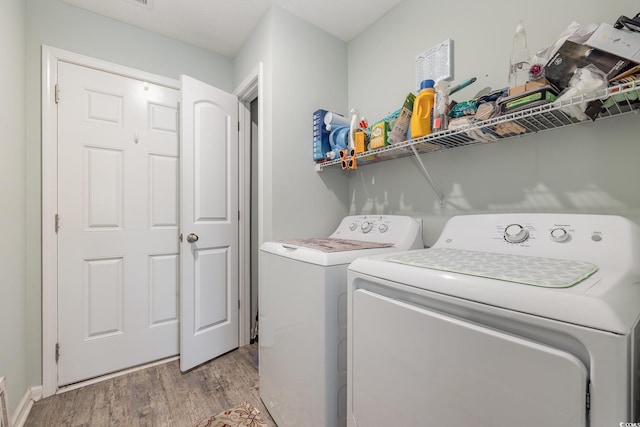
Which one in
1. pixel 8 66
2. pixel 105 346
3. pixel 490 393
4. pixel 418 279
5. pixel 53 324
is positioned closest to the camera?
pixel 490 393

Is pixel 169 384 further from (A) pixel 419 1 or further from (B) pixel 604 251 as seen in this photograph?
(A) pixel 419 1

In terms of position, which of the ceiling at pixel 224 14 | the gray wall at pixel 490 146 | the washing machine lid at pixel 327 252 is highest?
the ceiling at pixel 224 14

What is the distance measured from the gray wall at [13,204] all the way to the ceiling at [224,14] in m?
0.56

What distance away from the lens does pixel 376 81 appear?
6.29 ft

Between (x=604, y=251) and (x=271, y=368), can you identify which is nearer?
(x=604, y=251)

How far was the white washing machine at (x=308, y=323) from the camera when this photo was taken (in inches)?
42.9

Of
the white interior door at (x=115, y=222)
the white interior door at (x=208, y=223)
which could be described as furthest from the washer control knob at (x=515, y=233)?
the white interior door at (x=115, y=222)

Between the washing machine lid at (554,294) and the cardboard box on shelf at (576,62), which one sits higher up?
the cardboard box on shelf at (576,62)

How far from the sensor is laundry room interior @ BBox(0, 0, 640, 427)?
3.57 ft

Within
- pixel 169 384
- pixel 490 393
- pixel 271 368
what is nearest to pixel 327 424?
pixel 271 368

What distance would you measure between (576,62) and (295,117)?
144 centimetres

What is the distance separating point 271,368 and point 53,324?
1.47 metres

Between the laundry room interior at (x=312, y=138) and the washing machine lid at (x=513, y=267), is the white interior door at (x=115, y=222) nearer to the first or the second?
the laundry room interior at (x=312, y=138)

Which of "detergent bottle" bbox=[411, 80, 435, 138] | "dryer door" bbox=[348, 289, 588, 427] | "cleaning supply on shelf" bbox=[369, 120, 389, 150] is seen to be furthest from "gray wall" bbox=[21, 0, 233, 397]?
"detergent bottle" bbox=[411, 80, 435, 138]
